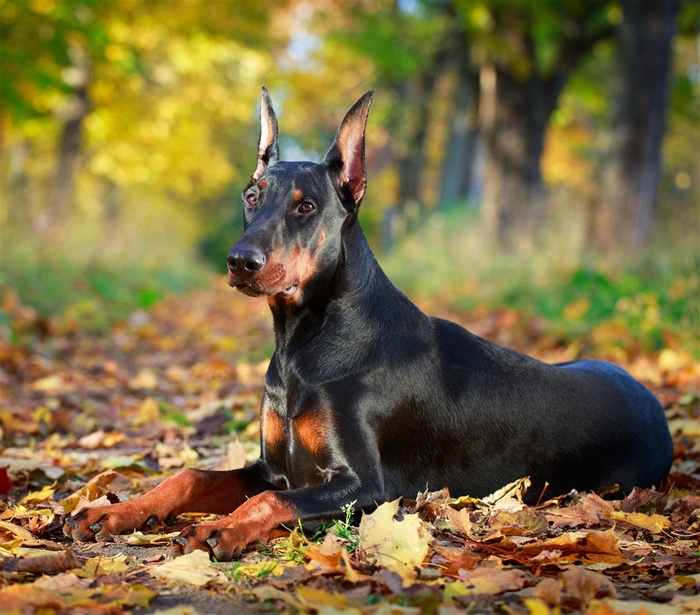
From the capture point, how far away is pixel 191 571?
2936 millimetres

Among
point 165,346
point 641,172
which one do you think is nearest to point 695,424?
point 165,346

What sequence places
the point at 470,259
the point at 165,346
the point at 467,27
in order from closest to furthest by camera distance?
the point at 165,346 → the point at 470,259 → the point at 467,27

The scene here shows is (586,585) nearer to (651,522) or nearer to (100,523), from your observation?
(651,522)

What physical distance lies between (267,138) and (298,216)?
2.56 ft

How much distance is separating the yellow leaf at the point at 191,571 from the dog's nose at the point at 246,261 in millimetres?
1127

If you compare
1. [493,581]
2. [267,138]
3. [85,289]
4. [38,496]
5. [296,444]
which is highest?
[267,138]

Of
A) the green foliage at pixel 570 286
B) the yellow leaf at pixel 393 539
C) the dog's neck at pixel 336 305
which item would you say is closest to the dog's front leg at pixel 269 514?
the yellow leaf at pixel 393 539

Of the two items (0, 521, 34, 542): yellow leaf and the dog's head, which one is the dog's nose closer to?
the dog's head

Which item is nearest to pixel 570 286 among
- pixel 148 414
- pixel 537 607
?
pixel 148 414

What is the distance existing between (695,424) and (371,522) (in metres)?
3.12

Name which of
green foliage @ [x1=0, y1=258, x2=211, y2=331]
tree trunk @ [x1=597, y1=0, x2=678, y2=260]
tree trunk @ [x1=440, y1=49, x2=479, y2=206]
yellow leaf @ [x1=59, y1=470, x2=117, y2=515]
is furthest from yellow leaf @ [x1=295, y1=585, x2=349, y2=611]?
tree trunk @ [x1=440, y1=49, x2=479, y2=206]

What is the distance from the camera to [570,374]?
4.34 metres

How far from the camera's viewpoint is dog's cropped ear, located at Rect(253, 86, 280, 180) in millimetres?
4383

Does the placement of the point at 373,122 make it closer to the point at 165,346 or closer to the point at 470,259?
the point at 470,259
